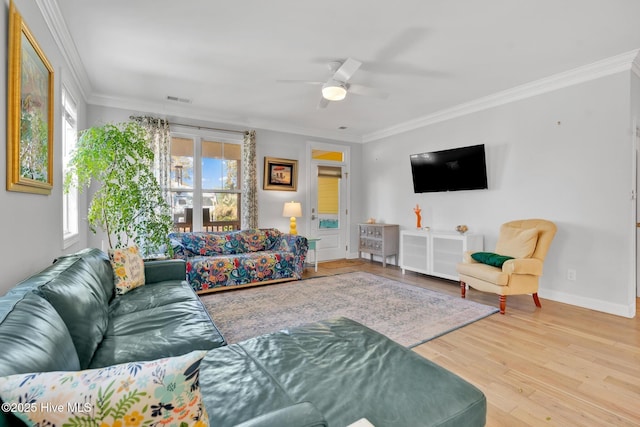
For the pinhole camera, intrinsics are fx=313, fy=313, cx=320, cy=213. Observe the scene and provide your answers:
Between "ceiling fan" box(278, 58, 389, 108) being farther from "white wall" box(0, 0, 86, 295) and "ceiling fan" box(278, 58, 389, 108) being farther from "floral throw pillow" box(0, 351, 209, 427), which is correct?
"floral throw pillow" box(0, 351, 209, 427)

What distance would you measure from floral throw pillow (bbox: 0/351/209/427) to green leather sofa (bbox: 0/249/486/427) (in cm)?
5

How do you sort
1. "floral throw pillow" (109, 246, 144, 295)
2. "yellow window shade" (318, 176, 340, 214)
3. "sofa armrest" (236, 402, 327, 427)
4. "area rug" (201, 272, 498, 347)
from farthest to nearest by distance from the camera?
"yellow window shade" (318, 176, 340, 214) < "area rug" (201, 272, 498, 347) < "floral throw pillow" (109, 246, 144, 295) < "sofa armrest" (236, 402, 327, 427)

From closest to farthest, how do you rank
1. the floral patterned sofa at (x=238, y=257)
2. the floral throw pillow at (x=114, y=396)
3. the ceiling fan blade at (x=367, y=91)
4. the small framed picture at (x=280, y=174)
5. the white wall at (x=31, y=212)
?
the floral throw pillow at (x=114, y=396), the white wall at (x=31, y=212), the ceiling fan blade at (x=367, y=91), the floral patterned sofa at (x=238, y=257), the small framed picture at (x=280, y=174)

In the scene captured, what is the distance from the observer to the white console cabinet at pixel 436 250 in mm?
4270

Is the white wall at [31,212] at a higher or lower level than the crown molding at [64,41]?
lower

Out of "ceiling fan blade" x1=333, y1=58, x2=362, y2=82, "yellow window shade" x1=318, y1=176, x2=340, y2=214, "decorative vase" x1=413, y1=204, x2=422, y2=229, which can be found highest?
"ceiling fan blade" x1=333, y1=58, x2=362, y2=82

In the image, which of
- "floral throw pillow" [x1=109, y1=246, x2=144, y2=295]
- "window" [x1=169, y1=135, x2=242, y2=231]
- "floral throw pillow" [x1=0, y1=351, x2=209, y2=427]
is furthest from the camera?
"window" [x1=169, y1=135, x2=242, y2=231]

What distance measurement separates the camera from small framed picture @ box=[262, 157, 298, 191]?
5.43m

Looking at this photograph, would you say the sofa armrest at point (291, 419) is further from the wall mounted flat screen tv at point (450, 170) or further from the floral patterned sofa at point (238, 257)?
the wall mounted flat screen tv at point (450, 170)

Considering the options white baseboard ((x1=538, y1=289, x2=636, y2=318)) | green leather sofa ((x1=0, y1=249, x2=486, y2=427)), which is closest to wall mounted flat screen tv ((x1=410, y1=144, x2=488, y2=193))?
white baseboard ((x1=538, y1=289, x2=636, y2=318))

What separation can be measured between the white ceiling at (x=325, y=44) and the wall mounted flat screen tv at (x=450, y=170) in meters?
0.77

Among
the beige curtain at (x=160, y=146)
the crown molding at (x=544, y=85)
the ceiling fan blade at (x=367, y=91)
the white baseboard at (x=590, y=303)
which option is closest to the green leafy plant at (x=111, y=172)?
the beige curtain at (x=160, y=146)

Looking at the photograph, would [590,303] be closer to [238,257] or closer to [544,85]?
[544,85]

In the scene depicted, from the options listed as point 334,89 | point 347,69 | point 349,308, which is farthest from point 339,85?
point 349,308
